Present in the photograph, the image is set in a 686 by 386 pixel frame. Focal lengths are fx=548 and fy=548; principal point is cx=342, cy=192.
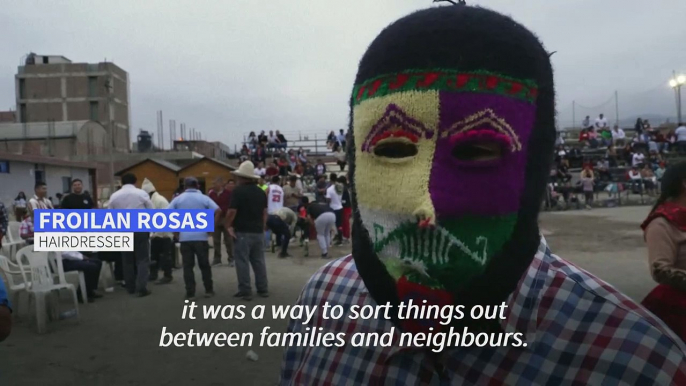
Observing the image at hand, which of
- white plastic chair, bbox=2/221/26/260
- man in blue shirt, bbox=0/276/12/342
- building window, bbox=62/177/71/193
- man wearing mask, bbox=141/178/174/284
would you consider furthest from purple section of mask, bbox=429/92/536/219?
building window, bbox=62/177/71/193

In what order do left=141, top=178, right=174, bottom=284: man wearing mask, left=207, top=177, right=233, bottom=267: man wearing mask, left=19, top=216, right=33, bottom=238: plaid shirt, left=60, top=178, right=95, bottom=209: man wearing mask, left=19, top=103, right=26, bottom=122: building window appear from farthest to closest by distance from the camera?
left=19, top=103, right=26, bottom=122: building window < left=207, top=177, right=233, bottom=267: man wearing mask < left=141, top=178, right=174, bottom=284: man wearing mask < left=60, top=178, right=95, bottom=209: man wearing mask < left=19, top=216, right=33, bottom=238: plaid shirt

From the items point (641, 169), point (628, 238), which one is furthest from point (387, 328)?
point (641, 169)

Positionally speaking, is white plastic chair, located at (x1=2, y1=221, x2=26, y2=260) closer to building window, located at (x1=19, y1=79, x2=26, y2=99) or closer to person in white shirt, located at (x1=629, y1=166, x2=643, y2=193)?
person in white shirt, located at (x1=629, y1=166, x2=643, y2=193)

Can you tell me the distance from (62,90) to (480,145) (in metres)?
58.1

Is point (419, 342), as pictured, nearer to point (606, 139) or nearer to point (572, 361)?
point (572, 361)

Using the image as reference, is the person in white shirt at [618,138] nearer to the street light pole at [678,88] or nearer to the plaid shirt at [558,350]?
the street light pole at [678,88]

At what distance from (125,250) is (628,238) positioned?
31.4 feet

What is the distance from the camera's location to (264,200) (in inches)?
280

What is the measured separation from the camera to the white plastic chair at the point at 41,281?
5703mm

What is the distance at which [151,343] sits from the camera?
5258mm

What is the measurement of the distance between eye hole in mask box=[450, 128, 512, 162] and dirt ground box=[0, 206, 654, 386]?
3667mm

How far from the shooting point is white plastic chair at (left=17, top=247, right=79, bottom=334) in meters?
5.70

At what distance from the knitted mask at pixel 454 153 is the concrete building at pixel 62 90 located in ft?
179

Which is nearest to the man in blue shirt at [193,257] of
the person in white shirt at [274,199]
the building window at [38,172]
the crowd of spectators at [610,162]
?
the person in white shirt at [274,199]
